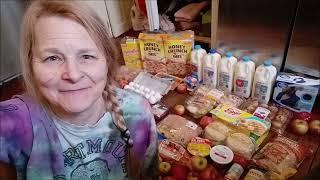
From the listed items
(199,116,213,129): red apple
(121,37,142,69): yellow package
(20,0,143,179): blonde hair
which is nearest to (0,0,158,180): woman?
(20,0,143,179): blonde hair

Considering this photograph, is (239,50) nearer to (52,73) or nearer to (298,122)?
(298,122)

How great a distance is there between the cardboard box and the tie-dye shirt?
2.93ft

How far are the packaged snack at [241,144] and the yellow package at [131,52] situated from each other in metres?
0.82

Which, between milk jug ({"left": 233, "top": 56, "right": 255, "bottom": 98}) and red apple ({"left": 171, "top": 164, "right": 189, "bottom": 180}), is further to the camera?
milk jug ({"left": 233, "top": 56, "right": 255, "bottom": 98})

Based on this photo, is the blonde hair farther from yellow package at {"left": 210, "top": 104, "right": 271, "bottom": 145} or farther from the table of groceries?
yellow package at {"left": 210, "top": 104, "right": 271, "bottom": 145}

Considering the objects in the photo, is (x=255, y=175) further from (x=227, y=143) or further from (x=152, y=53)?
(x=152, y=53)

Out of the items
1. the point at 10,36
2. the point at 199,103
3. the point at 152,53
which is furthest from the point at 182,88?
the point at 10,36

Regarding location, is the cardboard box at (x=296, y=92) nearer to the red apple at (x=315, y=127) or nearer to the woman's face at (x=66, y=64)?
the red apple at (x=315, y=127)

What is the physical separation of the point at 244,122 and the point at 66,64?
0.93 meters

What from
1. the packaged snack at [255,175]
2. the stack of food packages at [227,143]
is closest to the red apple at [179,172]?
the stack of food packages at [227,143]

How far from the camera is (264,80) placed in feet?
4.99

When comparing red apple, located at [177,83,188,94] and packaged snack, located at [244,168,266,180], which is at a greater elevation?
red apple, located at [177,83,188,94]

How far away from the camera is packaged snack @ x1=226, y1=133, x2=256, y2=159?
1.28 meters

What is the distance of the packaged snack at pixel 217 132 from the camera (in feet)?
4.45
